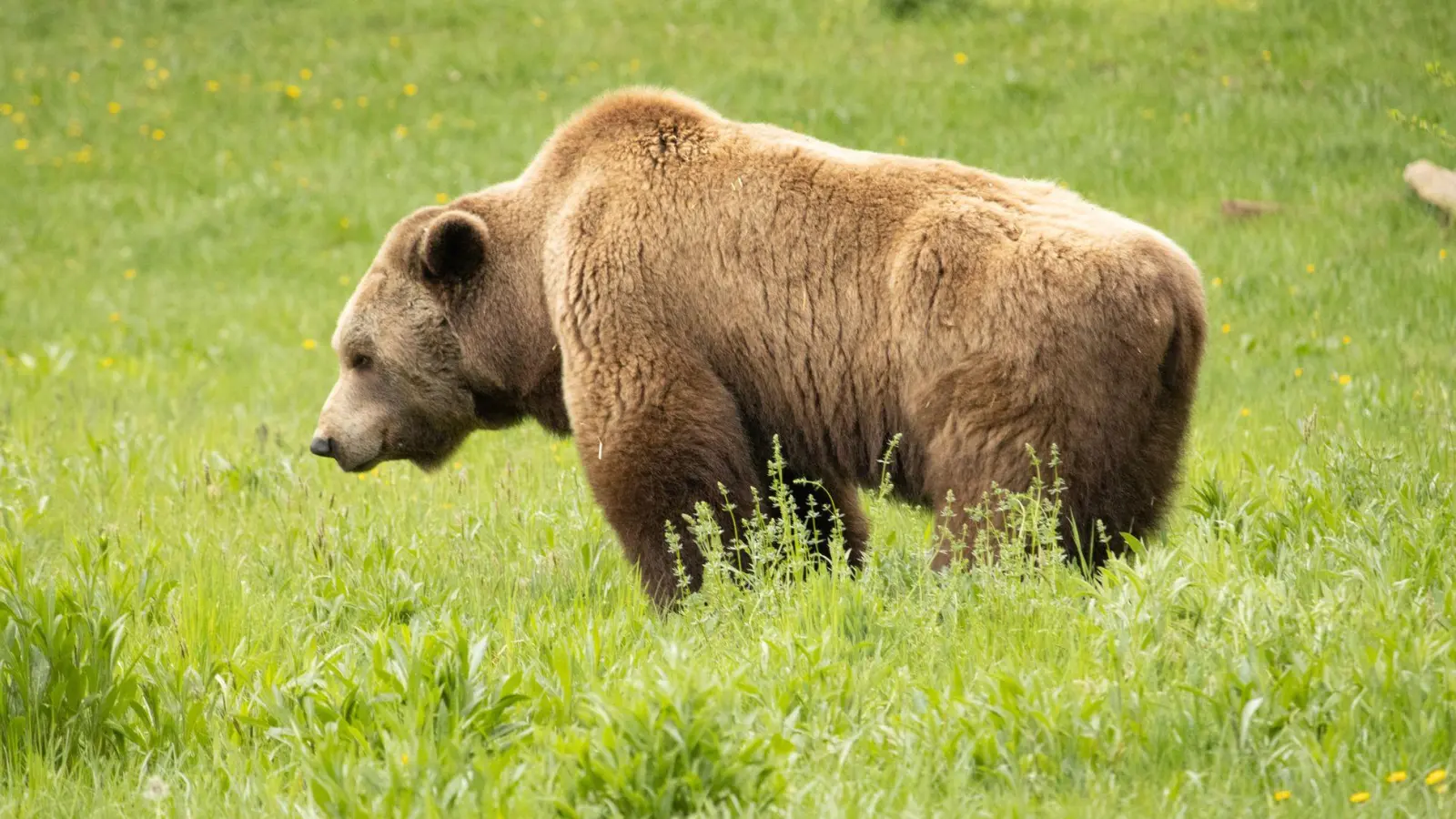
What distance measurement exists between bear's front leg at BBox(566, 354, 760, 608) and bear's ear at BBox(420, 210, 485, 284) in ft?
3.25

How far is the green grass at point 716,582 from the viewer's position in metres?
3.61

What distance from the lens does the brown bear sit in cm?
473

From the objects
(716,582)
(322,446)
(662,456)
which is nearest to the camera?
(716,582)

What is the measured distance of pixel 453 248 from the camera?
618 cm

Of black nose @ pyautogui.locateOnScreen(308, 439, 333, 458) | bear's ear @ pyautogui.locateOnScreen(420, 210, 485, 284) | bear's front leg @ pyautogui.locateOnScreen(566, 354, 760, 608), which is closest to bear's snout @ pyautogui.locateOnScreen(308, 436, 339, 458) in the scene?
black nose @ pyautogui.locateOnScreen(308, 439, 333, 458)

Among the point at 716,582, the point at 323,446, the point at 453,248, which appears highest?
the point at 453,248

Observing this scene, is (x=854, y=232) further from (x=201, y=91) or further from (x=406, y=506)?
(x=201, y=91)

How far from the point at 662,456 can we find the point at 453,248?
4.84 feet

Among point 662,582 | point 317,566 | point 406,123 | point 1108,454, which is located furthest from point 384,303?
point 406,123

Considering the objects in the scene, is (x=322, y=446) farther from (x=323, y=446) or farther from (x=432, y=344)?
(x=432, y=344)

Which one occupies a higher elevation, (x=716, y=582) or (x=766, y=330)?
(x=766, y=330)

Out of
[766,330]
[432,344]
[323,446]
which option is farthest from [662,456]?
[323,446]

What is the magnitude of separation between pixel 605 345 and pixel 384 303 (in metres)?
1.30

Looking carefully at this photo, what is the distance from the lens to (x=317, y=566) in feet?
20.0
